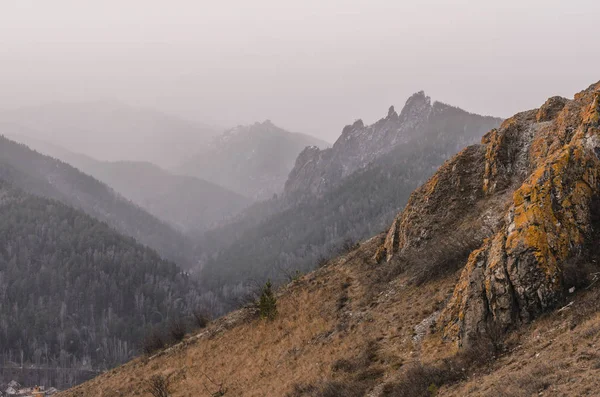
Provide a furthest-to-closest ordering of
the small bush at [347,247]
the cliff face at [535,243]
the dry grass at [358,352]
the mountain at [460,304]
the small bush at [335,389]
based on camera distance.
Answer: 1. the small bush at [347,247]
2. the small bush at [335,389]
3. the cliff face at [535,243]
4. the mountain at [460,304]
5. the dry grass at [358,352]

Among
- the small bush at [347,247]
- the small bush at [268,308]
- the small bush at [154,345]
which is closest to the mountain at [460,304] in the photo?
the small bush at [268,308]

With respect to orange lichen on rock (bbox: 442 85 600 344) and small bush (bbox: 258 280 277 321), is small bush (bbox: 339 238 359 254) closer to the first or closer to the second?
small bush (bbox: 258 280 277 321)

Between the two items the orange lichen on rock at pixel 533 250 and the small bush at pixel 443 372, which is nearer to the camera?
the small bush at pixel 443 372

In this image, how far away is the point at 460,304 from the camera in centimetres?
1318

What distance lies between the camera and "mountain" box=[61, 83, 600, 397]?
1012cm

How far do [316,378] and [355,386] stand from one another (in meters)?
2.87

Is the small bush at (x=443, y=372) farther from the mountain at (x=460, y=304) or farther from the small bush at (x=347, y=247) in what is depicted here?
the small bush at (x=347, y=247)

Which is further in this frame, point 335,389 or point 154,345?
point 154,345

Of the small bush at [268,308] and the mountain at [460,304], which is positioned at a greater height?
the mountain at [460,304]

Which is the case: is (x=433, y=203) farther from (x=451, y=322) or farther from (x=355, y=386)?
(x=355, y=386)

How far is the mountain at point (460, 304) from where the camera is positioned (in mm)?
10125

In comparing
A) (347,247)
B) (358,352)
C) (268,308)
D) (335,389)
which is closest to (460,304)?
(358,352)

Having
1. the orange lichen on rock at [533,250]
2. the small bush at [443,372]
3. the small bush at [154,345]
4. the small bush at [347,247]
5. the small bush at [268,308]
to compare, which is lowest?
the small bush at [154,345]

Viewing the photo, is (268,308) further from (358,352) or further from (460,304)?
(460,304)
